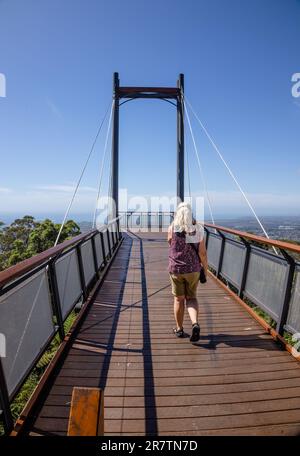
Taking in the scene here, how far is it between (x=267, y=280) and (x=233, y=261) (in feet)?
5.53

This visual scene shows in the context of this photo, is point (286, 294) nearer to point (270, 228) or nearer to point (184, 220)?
point (184, 220)

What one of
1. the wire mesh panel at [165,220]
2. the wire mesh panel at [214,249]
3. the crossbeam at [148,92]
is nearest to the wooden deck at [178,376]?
the wire mesh panel at [214,249]

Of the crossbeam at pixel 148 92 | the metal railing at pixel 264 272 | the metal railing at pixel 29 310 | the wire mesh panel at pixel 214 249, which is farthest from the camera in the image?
the crossbeam at pixel 148 92

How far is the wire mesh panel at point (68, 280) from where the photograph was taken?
3720 millimetres

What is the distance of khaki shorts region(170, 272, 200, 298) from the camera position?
3.62m

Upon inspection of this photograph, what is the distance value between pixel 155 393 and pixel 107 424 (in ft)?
1.68

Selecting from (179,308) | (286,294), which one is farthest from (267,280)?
(179,308)

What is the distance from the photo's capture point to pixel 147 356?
3.33 meters

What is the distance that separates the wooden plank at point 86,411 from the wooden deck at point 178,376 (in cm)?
131

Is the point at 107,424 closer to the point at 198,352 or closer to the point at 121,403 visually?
the point at 121,403

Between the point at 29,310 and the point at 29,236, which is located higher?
the point at 29,310

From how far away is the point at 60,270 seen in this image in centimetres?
374

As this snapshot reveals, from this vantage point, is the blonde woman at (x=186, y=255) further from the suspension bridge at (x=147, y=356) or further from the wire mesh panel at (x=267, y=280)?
the wire mesh panel at (x=267, y=280)
